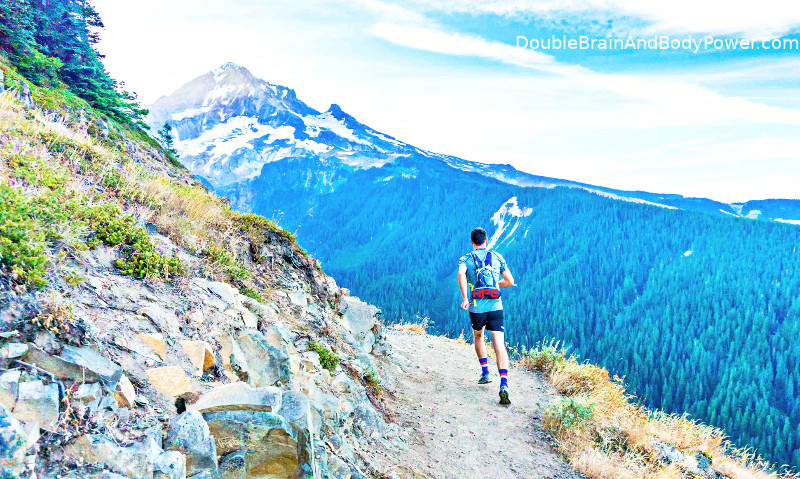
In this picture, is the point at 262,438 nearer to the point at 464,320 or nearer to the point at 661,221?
the point at 464,320

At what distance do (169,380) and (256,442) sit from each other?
967 mm

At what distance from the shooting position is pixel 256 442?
3572 millimetres

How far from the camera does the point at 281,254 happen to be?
10055mm

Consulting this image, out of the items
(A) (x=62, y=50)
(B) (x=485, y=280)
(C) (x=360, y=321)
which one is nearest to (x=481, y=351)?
(B) (x=485, y=280)

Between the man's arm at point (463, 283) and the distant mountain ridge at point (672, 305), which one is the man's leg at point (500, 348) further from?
the distant mountain ridge at point (672, 305)

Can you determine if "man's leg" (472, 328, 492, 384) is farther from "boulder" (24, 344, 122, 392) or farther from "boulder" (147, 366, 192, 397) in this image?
"boulder" (24, 344, 122, 392)

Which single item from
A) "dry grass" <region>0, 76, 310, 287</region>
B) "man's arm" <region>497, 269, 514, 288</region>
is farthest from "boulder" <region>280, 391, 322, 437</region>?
"man's arm" <region>497, 269, 514, 288</region>

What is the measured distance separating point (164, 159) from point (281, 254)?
14.8 metres

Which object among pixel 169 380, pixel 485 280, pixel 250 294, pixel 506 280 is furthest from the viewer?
pixel 506 280

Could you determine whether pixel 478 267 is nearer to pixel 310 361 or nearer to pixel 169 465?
pixel 310 361

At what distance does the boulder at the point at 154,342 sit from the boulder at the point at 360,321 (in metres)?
6.18

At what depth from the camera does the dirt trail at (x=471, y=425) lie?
6387 mm

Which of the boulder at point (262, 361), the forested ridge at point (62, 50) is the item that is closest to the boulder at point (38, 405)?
the boulder at point (262, 361)

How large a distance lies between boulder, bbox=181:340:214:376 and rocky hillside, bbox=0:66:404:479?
0.05 ft
